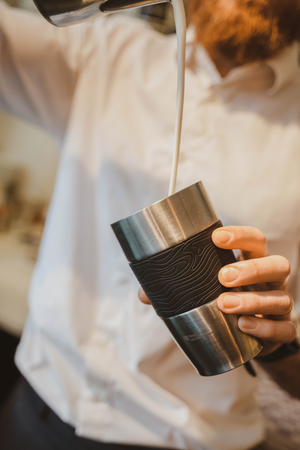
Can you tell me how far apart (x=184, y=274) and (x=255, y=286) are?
121 millimetres

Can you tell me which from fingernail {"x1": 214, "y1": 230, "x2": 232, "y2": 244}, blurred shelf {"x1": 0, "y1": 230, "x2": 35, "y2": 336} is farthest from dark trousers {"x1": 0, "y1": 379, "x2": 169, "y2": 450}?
fingernail {"x1": 214, "y1": 230, "x2": 232, "y2": 244}

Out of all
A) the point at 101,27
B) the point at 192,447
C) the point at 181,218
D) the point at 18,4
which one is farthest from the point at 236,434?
the point at 18,4

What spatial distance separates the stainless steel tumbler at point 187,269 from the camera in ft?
0.94

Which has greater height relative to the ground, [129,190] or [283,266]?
[129,190]

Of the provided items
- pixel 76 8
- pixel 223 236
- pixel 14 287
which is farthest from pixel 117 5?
pixel 14 287

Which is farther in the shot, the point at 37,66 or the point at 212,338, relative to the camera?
the point at 37,66

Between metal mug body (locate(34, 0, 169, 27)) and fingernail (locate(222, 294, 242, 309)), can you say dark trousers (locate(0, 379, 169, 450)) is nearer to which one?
fingernail (locate(222, 294, 242, 309))

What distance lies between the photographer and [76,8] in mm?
257

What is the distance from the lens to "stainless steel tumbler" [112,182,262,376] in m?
0.29

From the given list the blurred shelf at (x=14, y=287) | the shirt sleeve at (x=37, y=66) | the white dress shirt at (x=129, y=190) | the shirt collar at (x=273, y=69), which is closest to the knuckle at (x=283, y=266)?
the white dress shirt at (x=129, y=190)

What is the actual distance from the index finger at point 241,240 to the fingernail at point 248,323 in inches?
2.8

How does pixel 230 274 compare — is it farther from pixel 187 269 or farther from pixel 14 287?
pixel 14 287

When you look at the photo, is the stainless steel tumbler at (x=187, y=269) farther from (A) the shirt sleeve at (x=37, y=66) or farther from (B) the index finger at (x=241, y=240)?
(A) the shirt sleeve at (x=37, y=66)

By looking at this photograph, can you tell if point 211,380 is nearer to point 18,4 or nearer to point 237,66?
point 237,66
